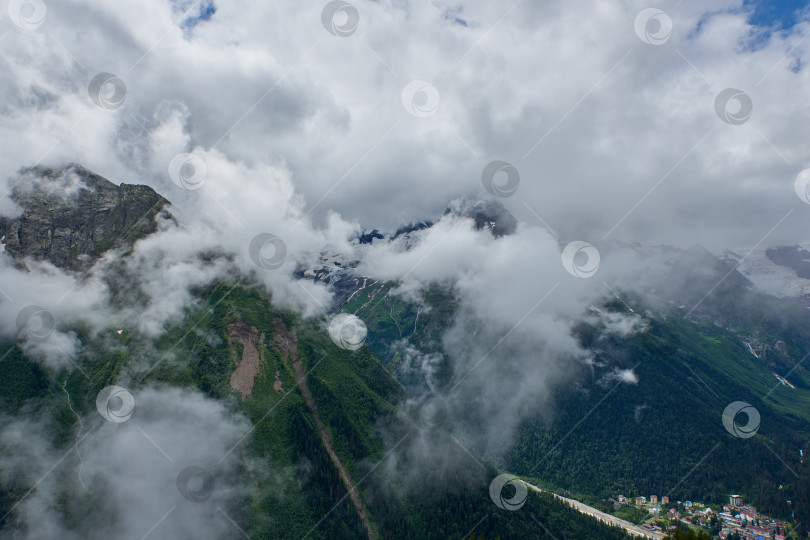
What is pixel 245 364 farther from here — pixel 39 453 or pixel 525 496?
pixel 525 496

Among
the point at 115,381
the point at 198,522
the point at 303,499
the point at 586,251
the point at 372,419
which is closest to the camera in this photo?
the point at 586,251

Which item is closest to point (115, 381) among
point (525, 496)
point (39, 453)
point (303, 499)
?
point (39, 453)

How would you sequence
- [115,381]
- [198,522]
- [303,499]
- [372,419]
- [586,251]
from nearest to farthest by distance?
[586,251] → [198,522] → [303,499] → [115,381] → [372,419]

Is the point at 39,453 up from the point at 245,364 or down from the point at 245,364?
down

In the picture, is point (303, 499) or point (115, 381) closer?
point (303, 499)

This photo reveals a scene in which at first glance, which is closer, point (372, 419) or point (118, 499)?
point (118, 499)

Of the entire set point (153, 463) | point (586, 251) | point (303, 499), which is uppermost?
point (586, 251)

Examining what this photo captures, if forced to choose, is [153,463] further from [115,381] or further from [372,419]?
[372,419]

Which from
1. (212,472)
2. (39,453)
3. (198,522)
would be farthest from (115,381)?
(198,522)

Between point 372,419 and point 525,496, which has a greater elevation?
point 525,496
